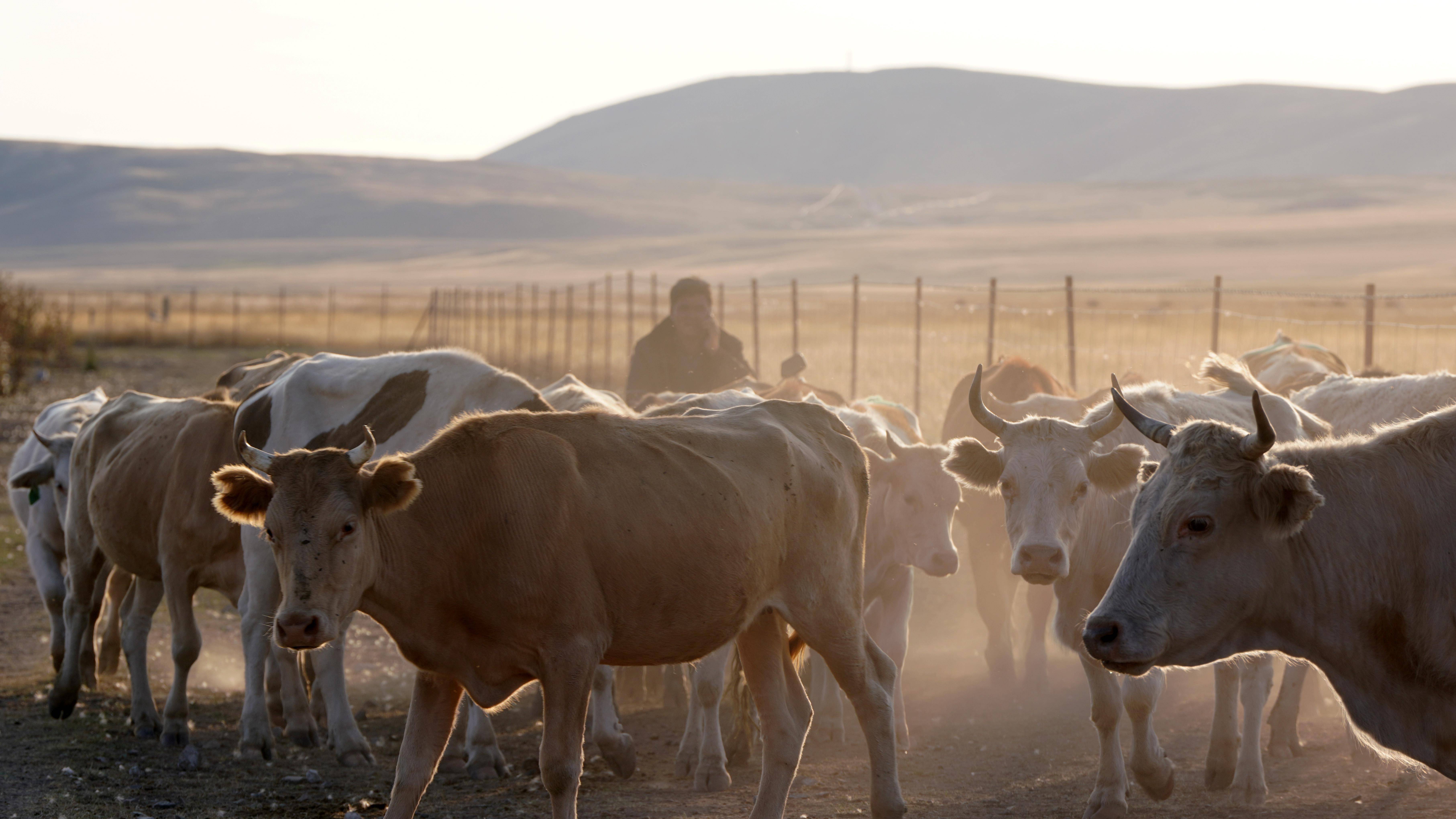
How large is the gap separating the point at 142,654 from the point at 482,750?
8.32ft

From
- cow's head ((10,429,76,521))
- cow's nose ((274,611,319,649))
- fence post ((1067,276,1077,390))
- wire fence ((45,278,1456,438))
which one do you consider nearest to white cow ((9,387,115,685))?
cow's head ((10,429,76,521))

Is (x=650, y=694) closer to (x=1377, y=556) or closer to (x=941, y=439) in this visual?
(x=941, y=439)

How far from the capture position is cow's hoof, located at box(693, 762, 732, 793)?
6.80 m

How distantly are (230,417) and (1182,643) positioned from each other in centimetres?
608

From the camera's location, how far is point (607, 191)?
178125mm

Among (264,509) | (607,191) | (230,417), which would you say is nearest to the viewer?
(264,509)

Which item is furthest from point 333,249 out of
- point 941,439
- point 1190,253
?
point 941,439

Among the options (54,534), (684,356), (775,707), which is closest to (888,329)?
(684,356)

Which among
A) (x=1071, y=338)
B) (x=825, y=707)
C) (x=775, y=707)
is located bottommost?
(x=825, y=707)

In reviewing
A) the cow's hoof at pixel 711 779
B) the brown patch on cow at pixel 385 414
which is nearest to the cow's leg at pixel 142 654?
the brown patch on cow at pixel 385 414

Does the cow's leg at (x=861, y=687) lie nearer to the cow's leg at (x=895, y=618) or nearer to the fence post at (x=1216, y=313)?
the cow's leg at (x=895, y=618)

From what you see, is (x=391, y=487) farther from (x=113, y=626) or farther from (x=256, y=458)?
(x=113, y=626)

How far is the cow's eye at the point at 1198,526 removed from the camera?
4.33 meters

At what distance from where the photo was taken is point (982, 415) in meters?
6.75
